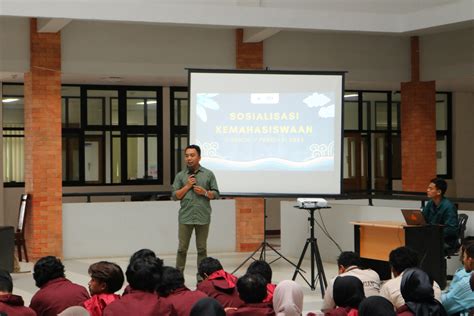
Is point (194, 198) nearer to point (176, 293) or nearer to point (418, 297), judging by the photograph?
point (176, 293)

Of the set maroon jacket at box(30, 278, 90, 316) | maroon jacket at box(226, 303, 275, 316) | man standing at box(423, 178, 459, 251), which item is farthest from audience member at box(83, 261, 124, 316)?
man standing at box(423, 178, 459, 251)

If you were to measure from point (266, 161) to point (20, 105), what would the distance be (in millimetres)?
6650

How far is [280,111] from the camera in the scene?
10203 mm

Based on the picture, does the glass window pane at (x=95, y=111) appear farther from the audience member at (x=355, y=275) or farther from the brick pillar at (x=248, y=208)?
the audience member at (x=355, y=275)

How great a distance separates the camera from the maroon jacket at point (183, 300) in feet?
16.5

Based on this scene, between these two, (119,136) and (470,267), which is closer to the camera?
(470,267)

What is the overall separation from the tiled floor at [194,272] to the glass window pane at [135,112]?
4.02 meters

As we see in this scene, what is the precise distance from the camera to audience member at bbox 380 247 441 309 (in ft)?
18.7

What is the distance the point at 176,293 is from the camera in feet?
17.1

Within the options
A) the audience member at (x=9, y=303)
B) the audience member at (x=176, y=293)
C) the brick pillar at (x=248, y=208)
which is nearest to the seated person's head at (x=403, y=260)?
the audience member at (x=176, y=293)

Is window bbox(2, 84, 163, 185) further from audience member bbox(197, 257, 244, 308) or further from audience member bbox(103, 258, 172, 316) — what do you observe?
audience member bbox(103, 258, 172, 316)

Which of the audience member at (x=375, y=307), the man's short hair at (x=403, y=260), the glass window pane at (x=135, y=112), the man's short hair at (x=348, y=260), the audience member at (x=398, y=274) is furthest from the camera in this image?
the glass window pane at (x=135, y=112)

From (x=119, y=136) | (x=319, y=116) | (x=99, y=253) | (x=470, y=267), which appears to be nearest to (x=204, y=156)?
(x=319, y=116)

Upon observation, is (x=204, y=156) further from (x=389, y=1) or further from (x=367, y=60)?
(x=367, y=60)
